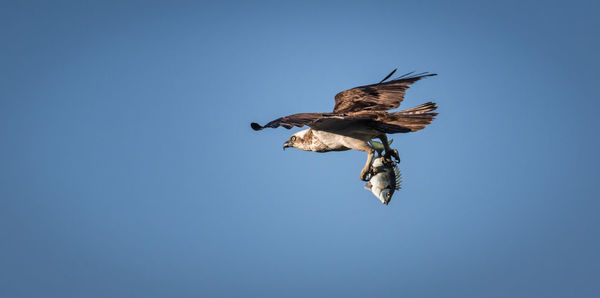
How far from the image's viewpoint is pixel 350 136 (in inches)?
426

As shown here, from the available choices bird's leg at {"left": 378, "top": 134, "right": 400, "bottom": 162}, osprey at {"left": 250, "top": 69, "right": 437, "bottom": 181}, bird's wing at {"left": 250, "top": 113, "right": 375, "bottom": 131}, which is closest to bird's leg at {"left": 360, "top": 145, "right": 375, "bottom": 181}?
osprey at {"left": 250, "top": 69, "right": 437, "bottom": 181}

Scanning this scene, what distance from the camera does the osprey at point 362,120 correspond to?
1018 cm

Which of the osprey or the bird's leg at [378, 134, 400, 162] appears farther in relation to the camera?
the bird's leg at [378, 134, 400, 162]

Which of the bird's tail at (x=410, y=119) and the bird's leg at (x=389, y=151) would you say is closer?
the bird's tail at (x=410, y=119)

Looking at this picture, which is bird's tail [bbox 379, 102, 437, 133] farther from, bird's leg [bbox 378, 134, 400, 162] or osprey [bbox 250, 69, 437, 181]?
bird's leg [bbox 378, 134, 400, 162]

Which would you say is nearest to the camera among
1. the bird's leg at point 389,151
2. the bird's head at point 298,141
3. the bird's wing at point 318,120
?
the bird's wing at point 318,120

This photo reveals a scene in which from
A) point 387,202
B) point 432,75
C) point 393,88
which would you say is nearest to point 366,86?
point 393,88

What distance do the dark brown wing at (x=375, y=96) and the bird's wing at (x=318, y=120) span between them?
1.52ft

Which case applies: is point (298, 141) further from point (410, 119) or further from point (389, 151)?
point (410, 119)

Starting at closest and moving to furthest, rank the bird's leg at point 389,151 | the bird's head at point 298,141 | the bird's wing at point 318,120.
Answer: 1. the bird's wing at point 318,120
2. the bird's leg at point 389,151
3. the bird's head at point 298,141

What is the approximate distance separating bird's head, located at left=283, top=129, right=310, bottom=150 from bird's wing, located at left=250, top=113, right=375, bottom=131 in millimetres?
974

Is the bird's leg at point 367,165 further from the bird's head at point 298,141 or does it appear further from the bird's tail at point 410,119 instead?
Result: the bird's head at point 298,141

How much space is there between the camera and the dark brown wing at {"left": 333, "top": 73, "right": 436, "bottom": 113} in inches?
438

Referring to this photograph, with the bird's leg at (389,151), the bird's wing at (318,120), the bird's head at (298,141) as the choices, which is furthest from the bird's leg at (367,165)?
the bird's head at (298,141)
